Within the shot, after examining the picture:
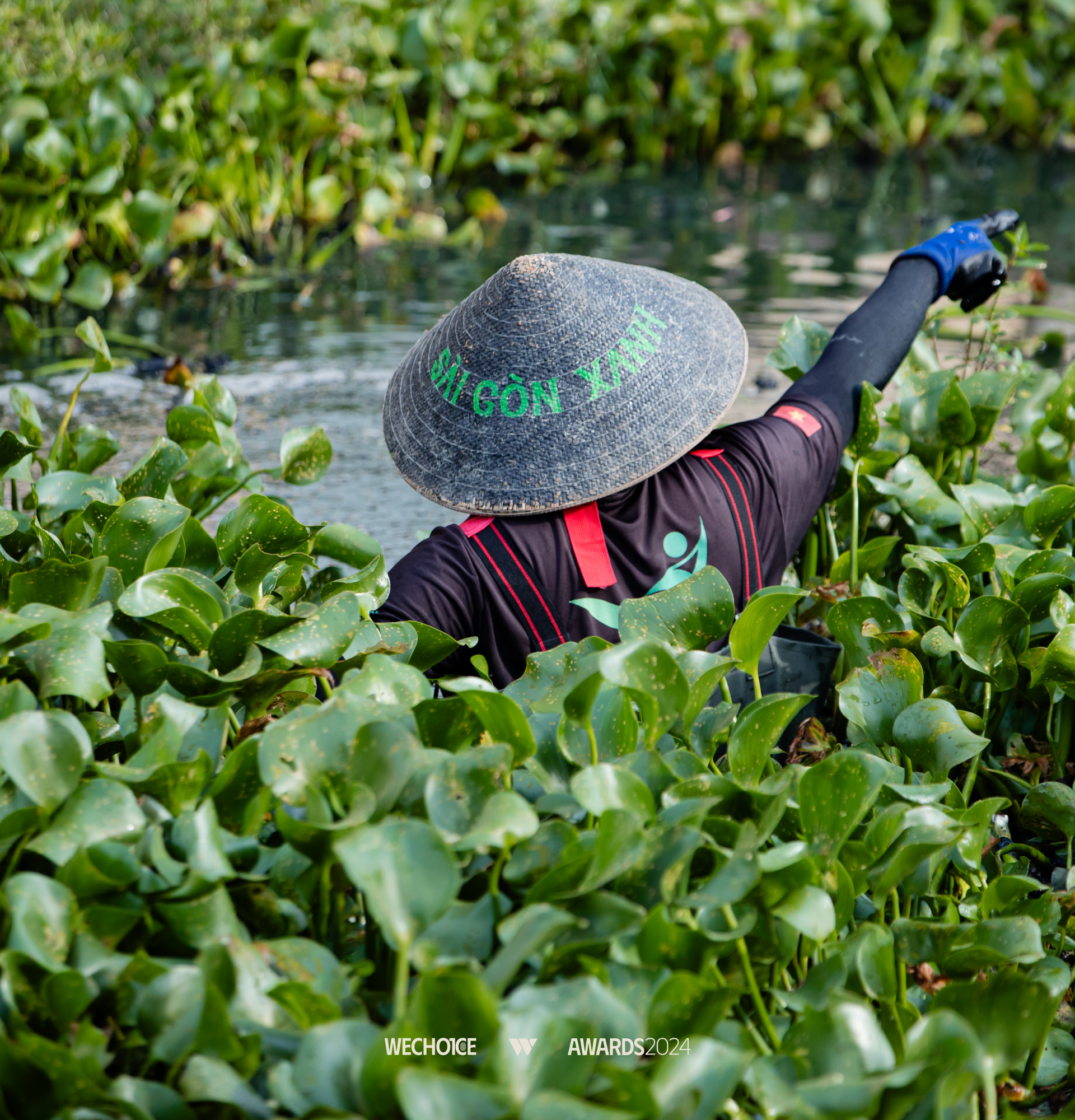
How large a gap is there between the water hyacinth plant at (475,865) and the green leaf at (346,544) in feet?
0.21

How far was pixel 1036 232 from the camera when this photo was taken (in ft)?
17.4

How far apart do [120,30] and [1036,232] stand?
13.5ft

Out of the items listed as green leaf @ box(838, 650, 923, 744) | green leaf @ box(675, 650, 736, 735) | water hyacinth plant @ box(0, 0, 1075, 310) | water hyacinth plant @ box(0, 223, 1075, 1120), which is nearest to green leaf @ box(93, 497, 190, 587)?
water hyacinth plant @ box(0, 223, 1075, 1120)

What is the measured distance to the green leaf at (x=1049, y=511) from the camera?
168cm

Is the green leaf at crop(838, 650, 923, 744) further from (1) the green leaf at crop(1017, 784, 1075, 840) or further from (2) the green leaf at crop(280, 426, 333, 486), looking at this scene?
(2) the green leaf at crop(280, 426, 333, 486)

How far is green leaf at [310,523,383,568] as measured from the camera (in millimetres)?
1589

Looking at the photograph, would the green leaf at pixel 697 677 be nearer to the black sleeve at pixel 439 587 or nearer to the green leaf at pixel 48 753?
the black sleeve at pixel 439 587

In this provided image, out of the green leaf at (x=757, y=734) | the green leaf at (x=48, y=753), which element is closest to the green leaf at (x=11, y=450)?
the green leaf at (x=48, y=753)

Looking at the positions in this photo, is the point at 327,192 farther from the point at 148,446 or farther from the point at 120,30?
the point at 148,446

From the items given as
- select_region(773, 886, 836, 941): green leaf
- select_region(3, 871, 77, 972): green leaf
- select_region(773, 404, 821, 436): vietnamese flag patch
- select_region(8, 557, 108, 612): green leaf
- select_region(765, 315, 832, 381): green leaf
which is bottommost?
select_region(773, 886, 836, 941): green leaf

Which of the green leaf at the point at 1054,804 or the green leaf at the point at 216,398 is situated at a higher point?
the green leaf at the point at 216,398

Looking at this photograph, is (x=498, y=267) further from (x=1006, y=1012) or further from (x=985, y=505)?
(x=1006, y=1012)

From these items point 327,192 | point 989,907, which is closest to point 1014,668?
point 989,907

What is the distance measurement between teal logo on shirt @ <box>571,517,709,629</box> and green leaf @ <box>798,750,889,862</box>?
0.55 metres
